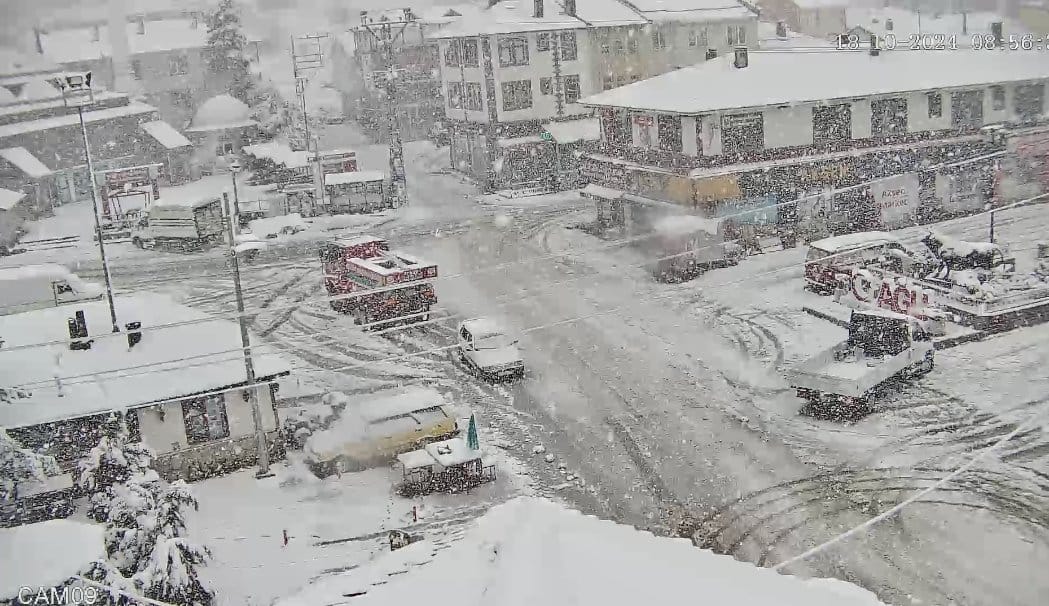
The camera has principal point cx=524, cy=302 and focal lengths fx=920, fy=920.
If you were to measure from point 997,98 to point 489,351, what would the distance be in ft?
63.7

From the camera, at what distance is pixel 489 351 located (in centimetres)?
1970

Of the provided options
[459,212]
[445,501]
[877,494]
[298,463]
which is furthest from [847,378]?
[459,212]

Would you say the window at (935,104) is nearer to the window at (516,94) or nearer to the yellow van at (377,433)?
the window at (516,94)

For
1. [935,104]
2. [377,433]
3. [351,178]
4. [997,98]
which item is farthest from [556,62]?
[377,433]

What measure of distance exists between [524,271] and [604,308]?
4.48 meters

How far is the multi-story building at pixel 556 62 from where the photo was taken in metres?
38.0

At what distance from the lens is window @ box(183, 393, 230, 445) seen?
15828 millimetres

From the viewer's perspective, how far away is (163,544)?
11.1 m

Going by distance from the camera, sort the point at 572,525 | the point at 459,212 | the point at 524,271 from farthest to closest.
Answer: the point at 459,212 < the point at 524,271 < the point at 572,525

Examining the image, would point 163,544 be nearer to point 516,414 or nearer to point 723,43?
point 516,414

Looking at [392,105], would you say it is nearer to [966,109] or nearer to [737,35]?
[737,35]

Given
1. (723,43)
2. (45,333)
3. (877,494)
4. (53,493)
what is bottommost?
(877,494)

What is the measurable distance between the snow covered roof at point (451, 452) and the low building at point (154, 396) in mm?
3027

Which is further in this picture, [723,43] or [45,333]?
[723,43]
